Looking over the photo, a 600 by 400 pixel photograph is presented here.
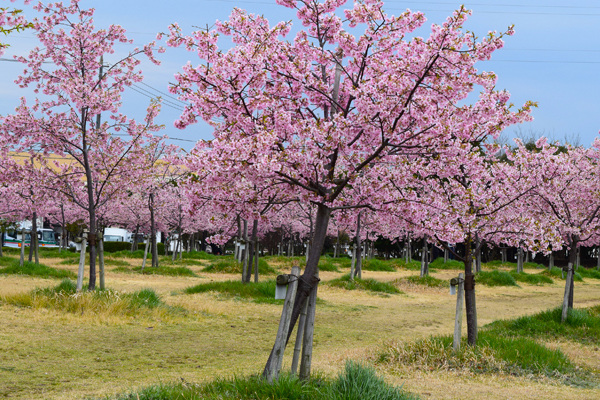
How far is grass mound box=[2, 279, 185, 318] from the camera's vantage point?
10602 millimetres

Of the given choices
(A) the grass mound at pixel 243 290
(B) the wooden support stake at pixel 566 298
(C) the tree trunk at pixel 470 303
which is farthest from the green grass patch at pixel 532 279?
(C) the tree trunk at pixel 470 303

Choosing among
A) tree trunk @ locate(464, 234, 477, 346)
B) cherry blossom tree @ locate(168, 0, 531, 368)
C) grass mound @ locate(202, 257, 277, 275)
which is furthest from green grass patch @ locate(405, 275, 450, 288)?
cherry blossom tree @ locate(168, 0, 531, 368)

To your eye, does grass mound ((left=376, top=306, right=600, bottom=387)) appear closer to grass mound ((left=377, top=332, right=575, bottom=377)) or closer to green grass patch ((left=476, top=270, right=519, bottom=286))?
grass mound ((left=377, top=332, right=575, bottom=377))

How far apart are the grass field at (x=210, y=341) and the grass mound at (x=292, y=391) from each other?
5.3 inches

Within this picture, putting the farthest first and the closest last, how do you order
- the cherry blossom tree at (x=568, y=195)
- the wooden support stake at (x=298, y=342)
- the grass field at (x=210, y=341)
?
the cherry blossom tree at (x=568, y=195)
the grass field at (x=210, y=341)
the wooden support stake at (x=298, y=342)

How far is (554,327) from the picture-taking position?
37.2ft

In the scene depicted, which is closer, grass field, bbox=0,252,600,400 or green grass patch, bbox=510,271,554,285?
grass field, bbox=0,252,600,400

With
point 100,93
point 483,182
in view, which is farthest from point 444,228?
point 100,93

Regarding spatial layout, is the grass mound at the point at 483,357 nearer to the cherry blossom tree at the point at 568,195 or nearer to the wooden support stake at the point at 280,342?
the wooden support stake at the point at 280,342

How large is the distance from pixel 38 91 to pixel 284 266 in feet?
70.0

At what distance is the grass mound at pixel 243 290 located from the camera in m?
15.1

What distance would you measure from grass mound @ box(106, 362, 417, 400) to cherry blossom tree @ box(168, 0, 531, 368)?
102cm

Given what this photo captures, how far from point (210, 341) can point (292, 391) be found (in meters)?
4.49

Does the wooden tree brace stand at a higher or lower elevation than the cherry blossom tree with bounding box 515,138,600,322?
lower
